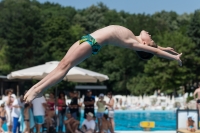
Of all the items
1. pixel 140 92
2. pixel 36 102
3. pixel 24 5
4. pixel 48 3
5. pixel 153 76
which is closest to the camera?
pixel 36 102

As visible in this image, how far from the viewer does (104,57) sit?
4884 cm

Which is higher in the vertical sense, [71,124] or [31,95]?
[31,95]

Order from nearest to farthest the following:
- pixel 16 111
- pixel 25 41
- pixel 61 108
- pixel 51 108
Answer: pixel 16 111 < pixel 51 108 < pixel 61 108 < pixel 25 41

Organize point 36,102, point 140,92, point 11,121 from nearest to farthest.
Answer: point 36,102
point 11,121
point 140,92

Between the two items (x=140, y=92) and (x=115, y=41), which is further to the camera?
(x=140, y=92)

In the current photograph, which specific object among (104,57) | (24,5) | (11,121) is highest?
(24,5)

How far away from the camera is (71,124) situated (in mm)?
12992

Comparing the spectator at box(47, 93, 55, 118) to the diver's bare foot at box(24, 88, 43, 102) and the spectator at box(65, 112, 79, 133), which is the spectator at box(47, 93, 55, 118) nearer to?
the spectator at box(65, 112, 79, 133)

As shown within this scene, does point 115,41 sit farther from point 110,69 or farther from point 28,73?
point 110,69

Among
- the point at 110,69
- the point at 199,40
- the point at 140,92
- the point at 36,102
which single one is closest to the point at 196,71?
the point at 199,40

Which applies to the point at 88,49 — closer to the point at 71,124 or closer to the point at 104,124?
the point at 71,124

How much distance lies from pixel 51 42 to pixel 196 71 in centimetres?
1733

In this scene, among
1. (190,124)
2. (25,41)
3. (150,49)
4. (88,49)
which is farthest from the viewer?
(25,41)

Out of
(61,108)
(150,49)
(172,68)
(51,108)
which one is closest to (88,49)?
(150,49)
